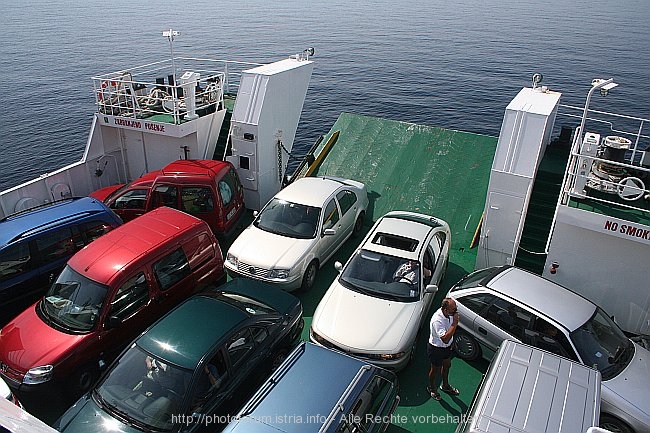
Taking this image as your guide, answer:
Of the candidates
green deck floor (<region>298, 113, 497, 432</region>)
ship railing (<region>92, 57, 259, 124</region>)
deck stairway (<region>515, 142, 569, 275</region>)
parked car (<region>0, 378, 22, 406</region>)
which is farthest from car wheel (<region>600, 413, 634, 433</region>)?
ship railing (<region>92, 57, 259, 124</region>)

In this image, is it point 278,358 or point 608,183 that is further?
point 608,183

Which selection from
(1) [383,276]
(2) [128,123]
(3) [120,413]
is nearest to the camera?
(3) [120,413]

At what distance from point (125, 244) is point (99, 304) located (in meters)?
1.13

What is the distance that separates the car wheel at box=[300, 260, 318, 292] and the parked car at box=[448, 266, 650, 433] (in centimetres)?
282

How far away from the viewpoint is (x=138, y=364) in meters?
6.40

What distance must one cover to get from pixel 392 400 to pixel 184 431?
2.60 meters

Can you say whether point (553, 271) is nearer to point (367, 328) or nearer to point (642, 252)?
point (642, 252)

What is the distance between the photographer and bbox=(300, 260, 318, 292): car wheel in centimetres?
977

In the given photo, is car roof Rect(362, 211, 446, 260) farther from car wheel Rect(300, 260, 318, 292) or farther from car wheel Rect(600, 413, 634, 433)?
car wheel Rect(600, 413, 634, 433)

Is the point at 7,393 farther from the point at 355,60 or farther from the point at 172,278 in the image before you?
the point at 355,60

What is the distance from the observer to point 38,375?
6848 mm

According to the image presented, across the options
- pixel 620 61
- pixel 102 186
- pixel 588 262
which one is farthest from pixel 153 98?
pixel 620 61

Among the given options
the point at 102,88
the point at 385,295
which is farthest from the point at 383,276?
the point at 102,88

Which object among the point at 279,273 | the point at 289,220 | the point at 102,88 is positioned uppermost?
the point at 102,88
